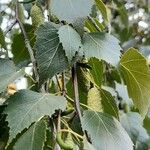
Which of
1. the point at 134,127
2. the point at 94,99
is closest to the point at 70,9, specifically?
the point at 94,99

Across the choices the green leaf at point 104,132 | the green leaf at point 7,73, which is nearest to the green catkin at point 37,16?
the green leaf at point 7,73

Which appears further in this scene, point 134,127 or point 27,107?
point 134,127

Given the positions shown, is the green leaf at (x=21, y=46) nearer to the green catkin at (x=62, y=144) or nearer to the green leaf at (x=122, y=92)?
the green catkin at (x=62, y=144)

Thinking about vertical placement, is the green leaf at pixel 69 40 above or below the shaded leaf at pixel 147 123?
above

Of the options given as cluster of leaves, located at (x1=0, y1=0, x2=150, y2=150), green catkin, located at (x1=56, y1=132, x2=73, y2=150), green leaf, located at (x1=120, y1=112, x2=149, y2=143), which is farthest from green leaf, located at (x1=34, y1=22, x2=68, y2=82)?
green leaf, located at (x1=120, y1=112, x2=149, y2=143)

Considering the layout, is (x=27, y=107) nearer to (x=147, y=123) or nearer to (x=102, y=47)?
(x=102, y=47)
